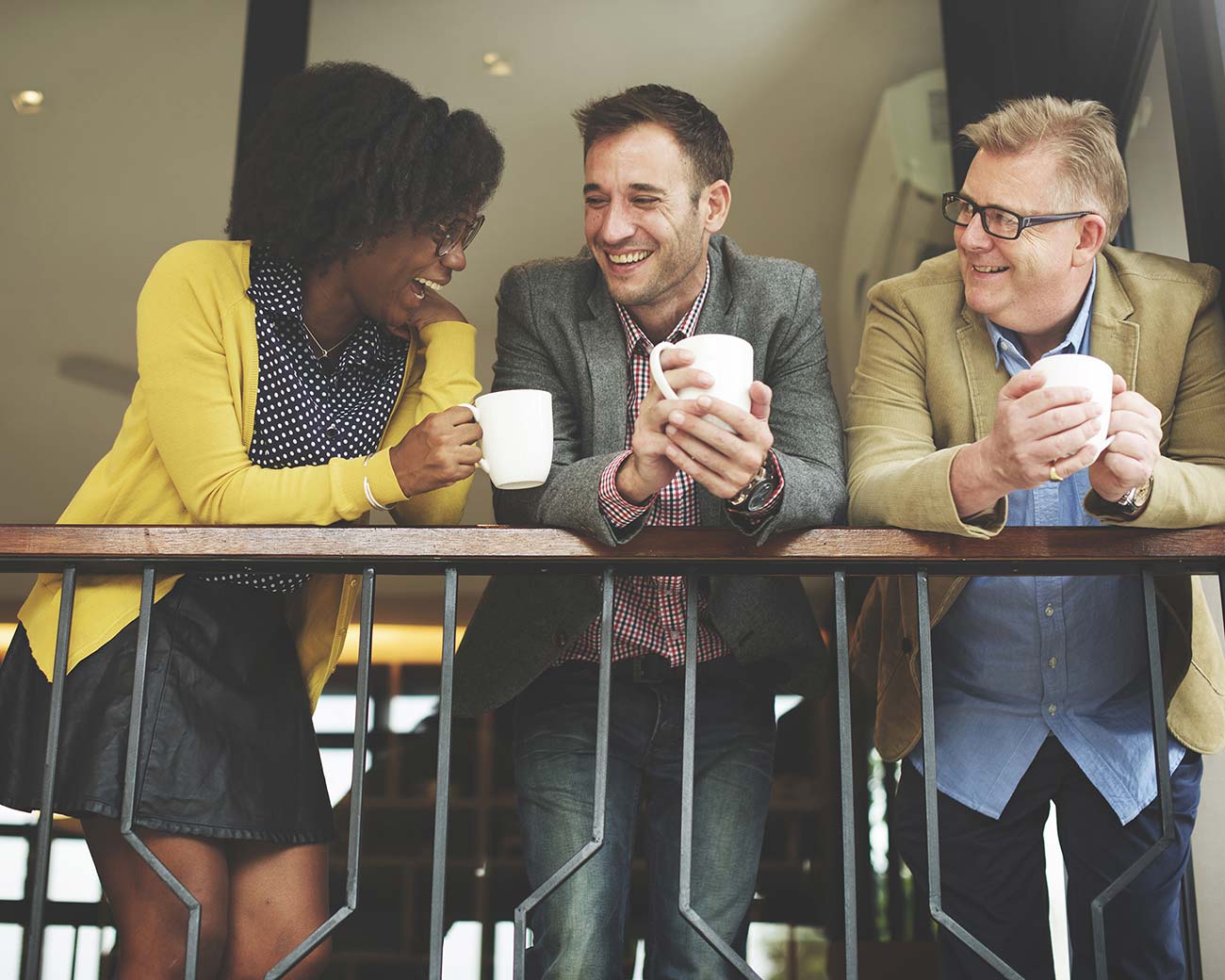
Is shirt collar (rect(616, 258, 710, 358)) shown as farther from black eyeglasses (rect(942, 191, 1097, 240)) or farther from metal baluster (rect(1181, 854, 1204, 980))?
metal baluster (rect(1181, 854, 1204, 980))

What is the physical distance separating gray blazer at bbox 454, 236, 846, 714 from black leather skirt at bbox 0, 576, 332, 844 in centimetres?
28

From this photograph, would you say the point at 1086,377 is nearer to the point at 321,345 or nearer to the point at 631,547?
the point at 631,547

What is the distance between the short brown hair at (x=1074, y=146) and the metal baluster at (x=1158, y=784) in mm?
627

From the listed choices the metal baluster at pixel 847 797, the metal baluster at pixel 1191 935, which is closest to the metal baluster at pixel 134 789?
the metal baluster at pixel 847 797

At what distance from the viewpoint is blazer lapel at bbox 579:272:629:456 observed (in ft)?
6.19

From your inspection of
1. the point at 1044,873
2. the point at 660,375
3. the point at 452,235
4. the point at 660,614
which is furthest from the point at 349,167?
the point at 1044,873

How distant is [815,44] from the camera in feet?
14.0

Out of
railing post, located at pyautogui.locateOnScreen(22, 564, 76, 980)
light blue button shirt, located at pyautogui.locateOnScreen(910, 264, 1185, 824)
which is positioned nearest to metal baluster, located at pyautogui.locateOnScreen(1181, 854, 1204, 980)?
light blue button shirt, located at pyautogui.locateOnScreen(910, 264, 1185, 824)

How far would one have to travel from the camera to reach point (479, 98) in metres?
4.41

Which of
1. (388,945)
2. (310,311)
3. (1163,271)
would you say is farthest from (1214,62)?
(388,945)

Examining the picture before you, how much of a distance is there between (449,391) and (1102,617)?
985mm

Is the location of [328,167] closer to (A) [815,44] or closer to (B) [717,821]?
(B) [717,821]

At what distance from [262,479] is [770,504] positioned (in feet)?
2.07

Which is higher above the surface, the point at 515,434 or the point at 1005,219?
the point at 1005,219
